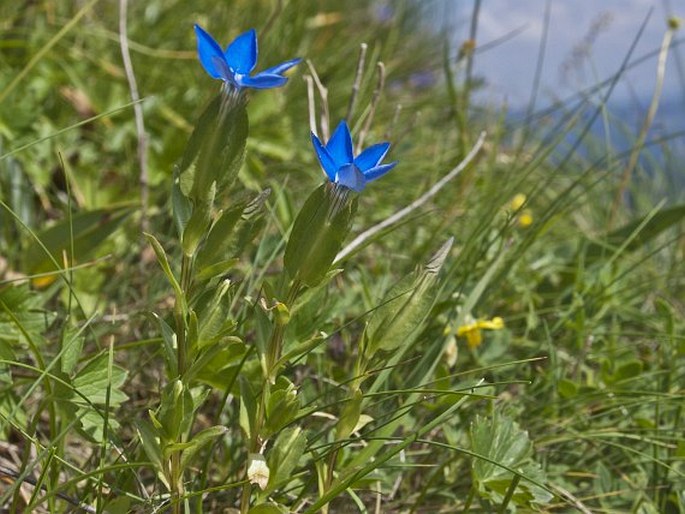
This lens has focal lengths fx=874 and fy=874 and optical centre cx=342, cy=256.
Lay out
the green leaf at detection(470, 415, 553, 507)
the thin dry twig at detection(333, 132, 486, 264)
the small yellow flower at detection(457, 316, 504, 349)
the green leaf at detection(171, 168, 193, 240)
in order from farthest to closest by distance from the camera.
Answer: the small yellow flower at detection(457, 316, 504, 349) < the thin dry twig at detection(333, 132, 486, 264) < the green leaf at detection(470, 415, 553, 507) < the green leaf at detection(171, 168, 193, 240)

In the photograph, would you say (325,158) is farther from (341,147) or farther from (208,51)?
(208,51)

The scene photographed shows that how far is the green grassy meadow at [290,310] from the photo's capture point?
74cm

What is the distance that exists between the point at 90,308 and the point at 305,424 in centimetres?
42

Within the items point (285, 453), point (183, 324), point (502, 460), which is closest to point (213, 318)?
point (183, 324)

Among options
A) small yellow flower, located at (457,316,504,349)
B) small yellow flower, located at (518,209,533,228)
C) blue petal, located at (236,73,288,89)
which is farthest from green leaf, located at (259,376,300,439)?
small yellow flower, located at (518,209,533,228)

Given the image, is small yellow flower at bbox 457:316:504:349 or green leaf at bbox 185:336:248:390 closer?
green leaf at bbox 185:336:248:390

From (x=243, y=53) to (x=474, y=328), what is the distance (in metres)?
0.60

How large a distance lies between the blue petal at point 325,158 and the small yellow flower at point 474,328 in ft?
1.75

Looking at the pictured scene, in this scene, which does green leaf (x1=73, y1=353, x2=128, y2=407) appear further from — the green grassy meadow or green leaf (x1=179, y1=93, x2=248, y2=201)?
green leaf (x1=179, y1=93, x2=248, y2=201)

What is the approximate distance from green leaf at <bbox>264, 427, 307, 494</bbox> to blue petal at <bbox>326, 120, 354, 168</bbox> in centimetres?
23

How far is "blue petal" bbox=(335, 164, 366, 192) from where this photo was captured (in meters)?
0.65

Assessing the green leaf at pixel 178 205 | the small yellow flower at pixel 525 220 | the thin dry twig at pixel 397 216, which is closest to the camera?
the green leaf at pixel 178 205

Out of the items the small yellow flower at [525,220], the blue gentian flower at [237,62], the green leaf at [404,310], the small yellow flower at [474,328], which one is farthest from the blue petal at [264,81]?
the small yellow flower at [525,220]

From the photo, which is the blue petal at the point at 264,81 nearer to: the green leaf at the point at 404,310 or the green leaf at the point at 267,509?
the green leaf at the point at 404,310
